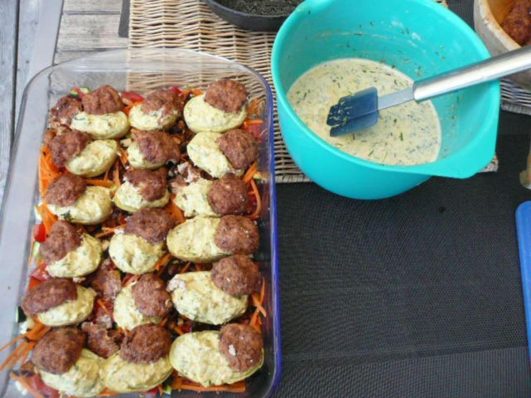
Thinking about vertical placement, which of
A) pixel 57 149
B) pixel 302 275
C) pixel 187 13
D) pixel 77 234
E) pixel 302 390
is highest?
pixel 187 13

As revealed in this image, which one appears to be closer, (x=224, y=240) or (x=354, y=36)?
(x=224, y=240)

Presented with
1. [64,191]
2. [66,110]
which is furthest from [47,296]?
[66,110]

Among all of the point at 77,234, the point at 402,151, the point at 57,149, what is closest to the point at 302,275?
the point at 402,151

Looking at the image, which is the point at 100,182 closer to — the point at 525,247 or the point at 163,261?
the point at 163,261

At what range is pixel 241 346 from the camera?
92 centimetres

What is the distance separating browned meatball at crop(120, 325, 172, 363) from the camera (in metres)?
0.92

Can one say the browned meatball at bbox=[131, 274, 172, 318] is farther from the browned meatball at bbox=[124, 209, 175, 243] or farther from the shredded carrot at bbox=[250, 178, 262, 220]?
the shredded carrot at bbox=[250, 178, 262, 220]

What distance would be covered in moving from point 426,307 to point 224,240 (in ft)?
1.56

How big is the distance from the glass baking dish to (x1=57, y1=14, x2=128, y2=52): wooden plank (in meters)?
0.23

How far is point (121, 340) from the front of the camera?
0.99 meters

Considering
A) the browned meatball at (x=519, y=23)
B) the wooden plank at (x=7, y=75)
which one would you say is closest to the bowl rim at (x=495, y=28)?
the browned meatball at (x=519, y=23)

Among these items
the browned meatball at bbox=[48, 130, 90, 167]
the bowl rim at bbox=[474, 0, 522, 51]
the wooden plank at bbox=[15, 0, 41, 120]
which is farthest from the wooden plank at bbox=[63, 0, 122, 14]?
the bowl rim at bbox=[474, 0, 522, 51]

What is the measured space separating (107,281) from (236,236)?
283 mm

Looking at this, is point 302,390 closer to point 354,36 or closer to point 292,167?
point 292,167
